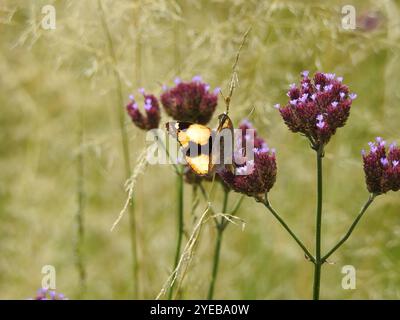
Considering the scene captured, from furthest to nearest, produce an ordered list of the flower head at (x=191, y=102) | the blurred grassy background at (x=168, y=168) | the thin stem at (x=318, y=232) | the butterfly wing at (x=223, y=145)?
the blurred grassy background at (x=168, y=168) → the flower head at (x=191, y=102) → the butterfly wing at (x=223, y=145) → the thin stem at (x=318, y=232)

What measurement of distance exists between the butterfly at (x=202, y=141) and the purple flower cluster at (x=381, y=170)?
0.26m

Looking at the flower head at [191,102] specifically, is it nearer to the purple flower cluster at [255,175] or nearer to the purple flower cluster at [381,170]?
the purple flower cluster at [255,175]

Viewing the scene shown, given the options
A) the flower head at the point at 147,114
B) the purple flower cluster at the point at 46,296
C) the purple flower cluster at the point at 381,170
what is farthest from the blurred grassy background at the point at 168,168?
the purple flower cluster at the point at 381,170

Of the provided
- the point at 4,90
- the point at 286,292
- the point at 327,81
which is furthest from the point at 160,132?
the point at 4,90

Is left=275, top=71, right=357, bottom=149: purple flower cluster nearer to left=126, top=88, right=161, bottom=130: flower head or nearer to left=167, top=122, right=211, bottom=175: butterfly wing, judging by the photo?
left=167, top=122, right=211, bottom=175: butterfly wing

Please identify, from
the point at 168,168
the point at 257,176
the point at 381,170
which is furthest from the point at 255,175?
the point at 168,168

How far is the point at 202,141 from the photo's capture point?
1.30m

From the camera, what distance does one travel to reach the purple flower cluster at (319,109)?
1.26m

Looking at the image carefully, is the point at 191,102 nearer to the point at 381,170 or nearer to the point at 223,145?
the point at 223,145

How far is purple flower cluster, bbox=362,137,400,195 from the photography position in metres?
1.25

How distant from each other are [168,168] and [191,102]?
0.98 m
